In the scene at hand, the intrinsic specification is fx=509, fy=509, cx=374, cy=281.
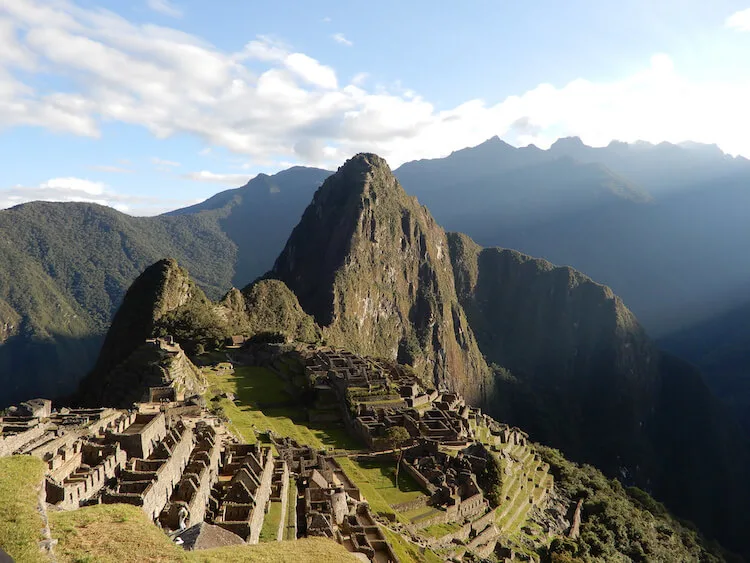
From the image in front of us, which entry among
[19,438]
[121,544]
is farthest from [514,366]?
[121,544]

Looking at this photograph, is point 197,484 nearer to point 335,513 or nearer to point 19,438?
point 335,513

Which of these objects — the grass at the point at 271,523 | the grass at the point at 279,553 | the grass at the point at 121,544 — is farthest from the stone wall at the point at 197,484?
the grass at the point at 121,544

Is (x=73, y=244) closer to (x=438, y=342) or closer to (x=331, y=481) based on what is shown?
(x=438, y=342)

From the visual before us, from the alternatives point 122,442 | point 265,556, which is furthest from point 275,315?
point 265,556

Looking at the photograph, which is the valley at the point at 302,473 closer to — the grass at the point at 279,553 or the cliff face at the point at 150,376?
the grass at the point at 279,553

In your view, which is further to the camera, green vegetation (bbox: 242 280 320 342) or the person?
green vegetation (bbox: 242 280 320 342)

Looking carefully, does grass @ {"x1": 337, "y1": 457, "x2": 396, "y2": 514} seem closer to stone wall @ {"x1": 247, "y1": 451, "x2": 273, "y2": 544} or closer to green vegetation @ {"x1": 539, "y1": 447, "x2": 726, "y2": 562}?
stone wall @ {"x1": 247, "y1": 451, "x2": 273, "y2": 544}

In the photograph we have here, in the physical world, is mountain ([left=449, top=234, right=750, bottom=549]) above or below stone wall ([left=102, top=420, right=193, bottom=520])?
below

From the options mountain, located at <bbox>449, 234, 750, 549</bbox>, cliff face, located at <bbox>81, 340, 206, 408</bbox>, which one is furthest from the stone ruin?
mountain, located at <bbox>449, 234, 750, 549</bbox>
